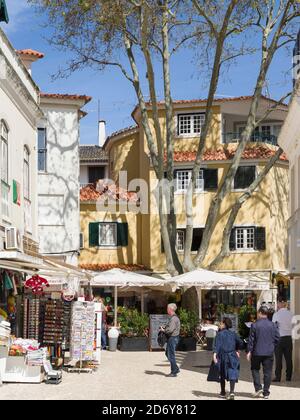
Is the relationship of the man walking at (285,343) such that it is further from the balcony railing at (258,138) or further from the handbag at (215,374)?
the balcony railing at (258,138)

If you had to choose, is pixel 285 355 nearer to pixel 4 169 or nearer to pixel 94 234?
pixel 4 169

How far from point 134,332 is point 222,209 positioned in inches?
598

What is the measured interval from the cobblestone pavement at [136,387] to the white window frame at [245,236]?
1944 cm

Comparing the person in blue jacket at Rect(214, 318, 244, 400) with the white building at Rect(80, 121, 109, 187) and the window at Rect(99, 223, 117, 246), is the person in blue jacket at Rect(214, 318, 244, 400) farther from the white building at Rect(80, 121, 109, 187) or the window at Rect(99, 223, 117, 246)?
the white building at Rect(80, 121, 109, 187)

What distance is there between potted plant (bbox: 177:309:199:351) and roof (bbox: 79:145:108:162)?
2489 centimetres

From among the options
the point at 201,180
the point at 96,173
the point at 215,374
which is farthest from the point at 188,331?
the point at 96,173

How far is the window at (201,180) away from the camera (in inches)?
1597

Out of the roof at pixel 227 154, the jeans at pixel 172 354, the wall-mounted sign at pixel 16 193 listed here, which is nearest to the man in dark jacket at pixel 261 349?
the jeans at pixel 172 354

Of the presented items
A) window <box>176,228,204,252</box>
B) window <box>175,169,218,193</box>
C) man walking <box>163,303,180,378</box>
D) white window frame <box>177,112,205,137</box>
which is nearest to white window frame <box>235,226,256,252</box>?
window <box>176,228,204,252</box>

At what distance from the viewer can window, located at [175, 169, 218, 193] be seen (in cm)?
4056

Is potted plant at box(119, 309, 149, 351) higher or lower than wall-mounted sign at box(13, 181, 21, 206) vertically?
lower

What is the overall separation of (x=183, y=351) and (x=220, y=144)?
56.2 feet

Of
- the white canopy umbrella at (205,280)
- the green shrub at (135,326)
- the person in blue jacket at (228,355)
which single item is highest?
the white canopy umbrella at (205,280)

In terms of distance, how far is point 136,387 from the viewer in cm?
1598
